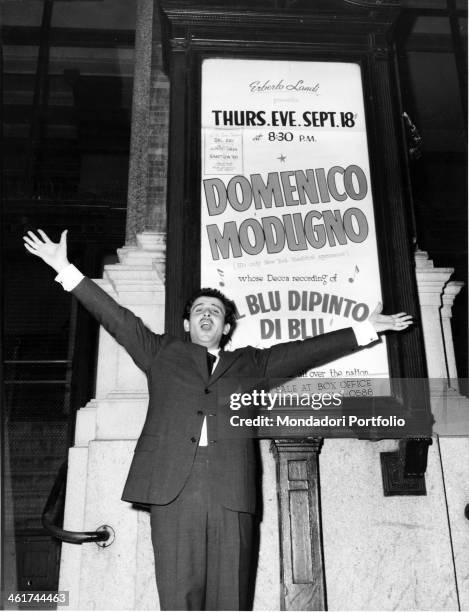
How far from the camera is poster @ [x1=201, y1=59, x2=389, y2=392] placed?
3352 millimetres

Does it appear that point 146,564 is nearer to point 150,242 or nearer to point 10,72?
point 150,242

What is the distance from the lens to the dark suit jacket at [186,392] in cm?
256

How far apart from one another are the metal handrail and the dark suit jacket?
20.9 inches

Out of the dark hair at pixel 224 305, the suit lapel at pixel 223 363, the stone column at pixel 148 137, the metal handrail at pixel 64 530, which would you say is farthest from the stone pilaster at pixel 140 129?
the metal handrail at pixel 64 530

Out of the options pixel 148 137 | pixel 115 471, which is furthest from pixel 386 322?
pixel 148 137

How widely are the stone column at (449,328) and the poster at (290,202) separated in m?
0.60

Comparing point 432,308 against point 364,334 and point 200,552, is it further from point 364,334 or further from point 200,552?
point 200,552

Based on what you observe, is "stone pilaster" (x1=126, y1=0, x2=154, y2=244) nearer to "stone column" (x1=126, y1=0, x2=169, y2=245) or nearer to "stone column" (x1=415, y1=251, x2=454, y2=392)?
"stone column" (x1=126, y1=0, x2=169, y2=245)

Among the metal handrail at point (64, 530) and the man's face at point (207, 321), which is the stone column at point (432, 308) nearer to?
the man's face at point (207, 321)

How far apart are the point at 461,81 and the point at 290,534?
450 cm

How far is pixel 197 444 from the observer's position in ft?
8.59

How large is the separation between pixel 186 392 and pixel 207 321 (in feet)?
1.27

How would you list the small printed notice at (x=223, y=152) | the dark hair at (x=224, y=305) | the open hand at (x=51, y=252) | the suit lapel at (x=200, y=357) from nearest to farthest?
the suit lapel at (x=200, y=357) < the open hand at (x=51, y=252) < the dark hair at (x=224, y=305) < the small printed notice at (x=223, y=152)

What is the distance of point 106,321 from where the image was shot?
2854 mm
